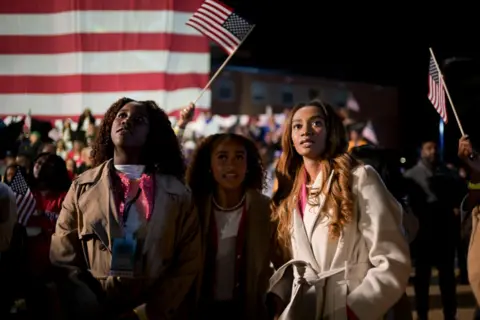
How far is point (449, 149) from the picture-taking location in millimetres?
16719

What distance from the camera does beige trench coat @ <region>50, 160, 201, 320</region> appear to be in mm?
4105

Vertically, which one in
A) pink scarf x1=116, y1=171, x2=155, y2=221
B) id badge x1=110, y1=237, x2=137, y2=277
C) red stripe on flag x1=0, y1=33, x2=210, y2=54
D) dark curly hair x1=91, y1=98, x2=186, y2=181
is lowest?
id badge x1=110, y1=237, x2=137, y2=277

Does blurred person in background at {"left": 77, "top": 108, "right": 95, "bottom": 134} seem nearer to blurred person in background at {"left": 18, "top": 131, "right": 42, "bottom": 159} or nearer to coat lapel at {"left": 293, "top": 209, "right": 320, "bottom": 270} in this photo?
blurred person in background at {"left": 18, "top": 131, "right": 42, "bottom": 159}

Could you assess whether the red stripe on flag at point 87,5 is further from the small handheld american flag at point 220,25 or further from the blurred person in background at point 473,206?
the blurred person in background at point 473,206

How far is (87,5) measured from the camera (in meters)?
7.77

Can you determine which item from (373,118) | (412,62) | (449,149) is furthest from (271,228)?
(373,118)

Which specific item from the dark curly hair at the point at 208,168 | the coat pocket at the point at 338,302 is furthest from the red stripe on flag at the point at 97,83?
the coat pocket at the point at 338,302

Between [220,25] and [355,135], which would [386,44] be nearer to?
[355,135]

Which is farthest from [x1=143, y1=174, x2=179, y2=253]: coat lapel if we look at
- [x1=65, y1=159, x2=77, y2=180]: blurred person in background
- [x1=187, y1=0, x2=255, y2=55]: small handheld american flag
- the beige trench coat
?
[x1=65, y1=159, x2=77, y2=180]: blurred person in background

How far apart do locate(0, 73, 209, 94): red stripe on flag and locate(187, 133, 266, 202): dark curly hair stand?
123 inches

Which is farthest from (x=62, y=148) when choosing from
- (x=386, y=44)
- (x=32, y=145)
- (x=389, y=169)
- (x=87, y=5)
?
(x=386, y=44)

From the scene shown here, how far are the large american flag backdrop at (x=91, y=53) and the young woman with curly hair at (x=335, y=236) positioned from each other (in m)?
3.46

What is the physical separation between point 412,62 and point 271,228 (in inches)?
622

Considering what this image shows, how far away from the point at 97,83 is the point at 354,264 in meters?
4.26
